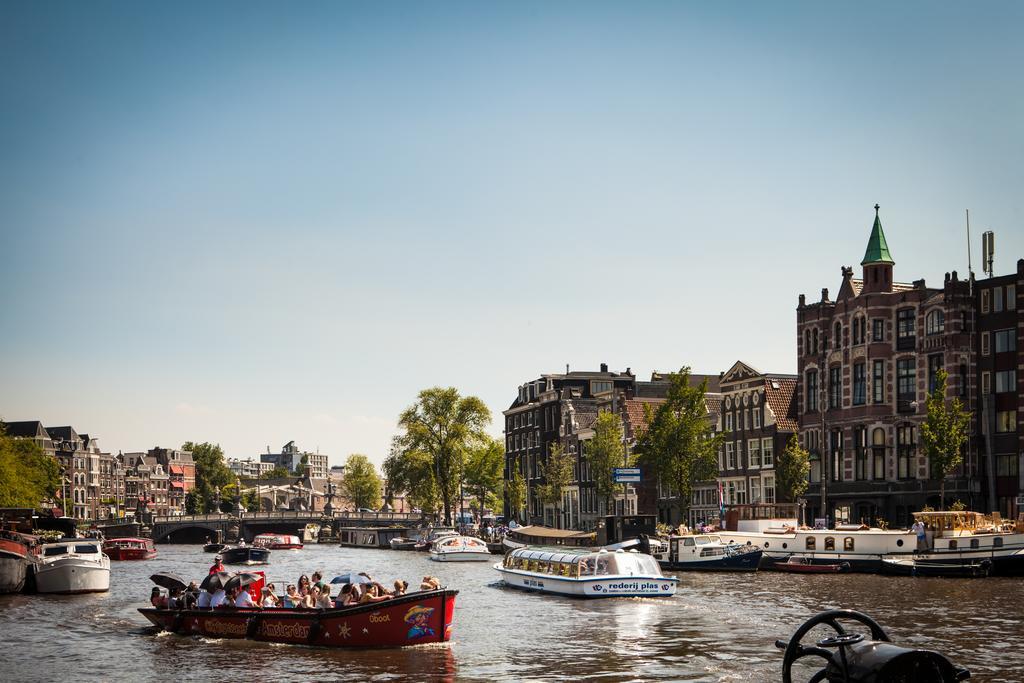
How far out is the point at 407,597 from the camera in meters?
39.8

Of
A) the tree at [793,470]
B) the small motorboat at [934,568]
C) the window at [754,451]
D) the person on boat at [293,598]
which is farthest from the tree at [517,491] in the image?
the person on boat at [293,598]

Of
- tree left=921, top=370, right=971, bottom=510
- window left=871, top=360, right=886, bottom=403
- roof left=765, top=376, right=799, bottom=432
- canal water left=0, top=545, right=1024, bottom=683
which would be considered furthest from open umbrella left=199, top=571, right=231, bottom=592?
roof left=765, top=376, right=799, bottom=432

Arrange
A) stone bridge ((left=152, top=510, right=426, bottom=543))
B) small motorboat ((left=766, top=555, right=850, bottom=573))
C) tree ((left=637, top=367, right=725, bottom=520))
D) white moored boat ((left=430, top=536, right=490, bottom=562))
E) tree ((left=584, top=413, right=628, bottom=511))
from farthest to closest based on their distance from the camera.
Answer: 1. stone bridge ((left=152, top=510, right=426, bottom=543))
2. tree ((left=584, top=413, right=628, bottom=511))
3. white moored boat ((left=430, top=536, right=490, bottom=562))
4. tree ((left=637, top=367, right=725, bottom=520))
5. small motorboat ((left=766, top=555, right=850, bottom=573))

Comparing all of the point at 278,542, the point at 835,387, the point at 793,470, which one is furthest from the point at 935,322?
the point at 278,542

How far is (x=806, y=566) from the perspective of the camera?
78.2 meters

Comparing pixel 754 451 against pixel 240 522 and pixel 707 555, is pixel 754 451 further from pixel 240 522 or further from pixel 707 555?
pixel 240 522

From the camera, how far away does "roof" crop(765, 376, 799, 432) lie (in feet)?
354

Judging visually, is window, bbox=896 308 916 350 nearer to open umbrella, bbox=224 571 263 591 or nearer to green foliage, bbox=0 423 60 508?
open umbrella, bbox=224 571 263 591

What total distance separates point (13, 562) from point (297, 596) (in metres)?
29.9

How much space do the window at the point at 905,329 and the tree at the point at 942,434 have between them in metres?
8.00

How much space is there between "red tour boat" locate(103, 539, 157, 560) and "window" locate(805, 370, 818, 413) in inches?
2757

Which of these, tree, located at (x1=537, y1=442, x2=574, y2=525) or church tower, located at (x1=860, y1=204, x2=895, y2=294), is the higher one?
church tower, located at (x1=860, y1=204, x2=895, y2=294)

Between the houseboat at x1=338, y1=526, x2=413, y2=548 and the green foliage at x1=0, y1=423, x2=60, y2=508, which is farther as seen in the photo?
the houseboat at x1=338, y1=526, x2=413, y2=548

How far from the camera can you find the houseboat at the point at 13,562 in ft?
215
